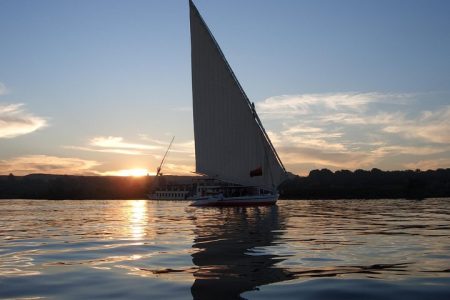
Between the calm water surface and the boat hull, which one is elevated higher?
the boat hull

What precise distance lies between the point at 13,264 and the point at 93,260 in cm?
230

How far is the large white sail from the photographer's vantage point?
60.2 m

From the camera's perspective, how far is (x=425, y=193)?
14250cm

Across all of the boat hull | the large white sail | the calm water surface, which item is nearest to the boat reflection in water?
the calm water surface

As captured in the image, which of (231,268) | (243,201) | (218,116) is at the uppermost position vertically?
(218,116)

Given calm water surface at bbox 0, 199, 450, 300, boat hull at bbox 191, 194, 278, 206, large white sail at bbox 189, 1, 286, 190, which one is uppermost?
large white sail at bbox 189, 1, 286, 190

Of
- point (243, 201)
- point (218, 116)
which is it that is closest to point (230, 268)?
point (218, 116)

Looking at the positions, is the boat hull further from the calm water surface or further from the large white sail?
the calm water surface

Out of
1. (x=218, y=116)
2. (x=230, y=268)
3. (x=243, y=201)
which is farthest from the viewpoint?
(x=243, y=201)

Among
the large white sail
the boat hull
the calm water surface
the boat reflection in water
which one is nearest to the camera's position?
the calm water surface

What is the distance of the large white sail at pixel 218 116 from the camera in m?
60.2

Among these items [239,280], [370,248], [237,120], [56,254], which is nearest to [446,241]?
[370,248]

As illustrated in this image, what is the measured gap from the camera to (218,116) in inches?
2391

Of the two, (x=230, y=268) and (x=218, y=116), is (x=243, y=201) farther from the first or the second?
(x=230, y=268)
